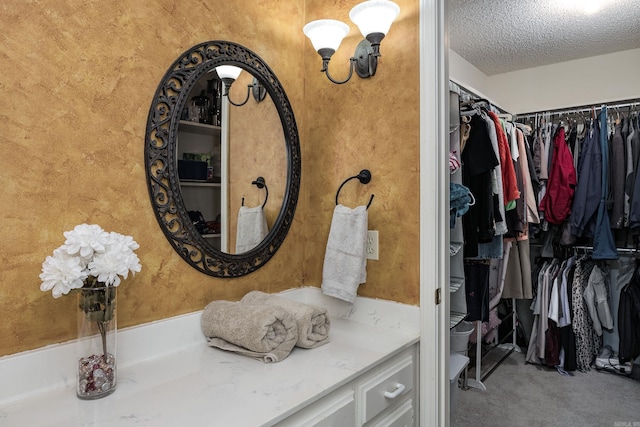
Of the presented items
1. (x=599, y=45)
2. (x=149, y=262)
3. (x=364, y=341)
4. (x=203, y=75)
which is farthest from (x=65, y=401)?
(x=599, y=45)

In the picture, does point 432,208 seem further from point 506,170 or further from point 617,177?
point 617,177

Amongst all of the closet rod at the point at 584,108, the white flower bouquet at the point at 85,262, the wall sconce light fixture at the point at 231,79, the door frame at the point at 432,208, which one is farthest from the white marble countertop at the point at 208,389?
the closet rod at the point at 584,108

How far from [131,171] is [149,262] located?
0.29 metres

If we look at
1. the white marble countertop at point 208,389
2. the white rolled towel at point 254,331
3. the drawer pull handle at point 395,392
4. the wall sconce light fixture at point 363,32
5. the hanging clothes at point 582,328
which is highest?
the wall sconce light fixture at point 363,32

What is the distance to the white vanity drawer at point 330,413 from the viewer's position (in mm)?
1023

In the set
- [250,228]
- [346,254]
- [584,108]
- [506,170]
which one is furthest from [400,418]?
[584,108]

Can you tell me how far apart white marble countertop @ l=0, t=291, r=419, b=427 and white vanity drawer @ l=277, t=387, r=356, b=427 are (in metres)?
0.04

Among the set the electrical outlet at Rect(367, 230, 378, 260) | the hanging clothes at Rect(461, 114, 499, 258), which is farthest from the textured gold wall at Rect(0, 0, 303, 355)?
the hanging clothes at Rect(461, 114, 499, 258)

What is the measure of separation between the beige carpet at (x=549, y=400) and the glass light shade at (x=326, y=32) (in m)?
2.23

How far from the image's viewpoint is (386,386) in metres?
1.33

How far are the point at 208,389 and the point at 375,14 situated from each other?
52.1 inches

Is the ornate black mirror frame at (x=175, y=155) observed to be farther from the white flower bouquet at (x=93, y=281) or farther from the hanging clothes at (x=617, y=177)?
the hanging clothes at (x=617, y=177)

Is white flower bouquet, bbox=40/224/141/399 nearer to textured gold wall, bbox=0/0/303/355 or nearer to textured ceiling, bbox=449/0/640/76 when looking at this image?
textured gold wall, bbox=0/0/303/355

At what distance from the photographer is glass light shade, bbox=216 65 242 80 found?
149 cm
